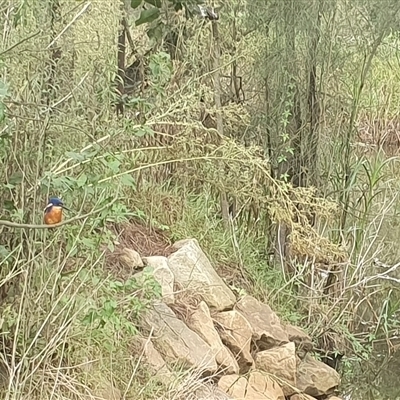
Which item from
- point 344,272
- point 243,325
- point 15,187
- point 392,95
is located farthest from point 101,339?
point 392,95

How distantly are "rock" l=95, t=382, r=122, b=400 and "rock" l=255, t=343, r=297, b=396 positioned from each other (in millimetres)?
880

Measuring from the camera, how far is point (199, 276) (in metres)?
3.65

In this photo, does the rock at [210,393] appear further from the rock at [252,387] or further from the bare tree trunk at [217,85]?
the bare tree trunk at [217,85]

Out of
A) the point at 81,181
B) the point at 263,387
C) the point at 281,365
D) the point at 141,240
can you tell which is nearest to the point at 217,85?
the point at 141,240

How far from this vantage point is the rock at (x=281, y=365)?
140 inches

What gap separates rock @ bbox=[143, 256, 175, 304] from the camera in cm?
341

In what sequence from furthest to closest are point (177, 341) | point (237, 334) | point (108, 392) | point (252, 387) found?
→ 1. point (237, 334)
2. point (252, 387)
3. point (177, 341)
4. point (108, 392)

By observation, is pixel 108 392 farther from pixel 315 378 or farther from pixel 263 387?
pixel 315 378

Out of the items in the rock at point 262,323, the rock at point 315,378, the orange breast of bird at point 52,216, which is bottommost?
the rock at point 315,378

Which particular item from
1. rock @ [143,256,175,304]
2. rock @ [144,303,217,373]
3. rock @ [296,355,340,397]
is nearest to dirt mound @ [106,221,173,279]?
rock @ [143,256,175,304]

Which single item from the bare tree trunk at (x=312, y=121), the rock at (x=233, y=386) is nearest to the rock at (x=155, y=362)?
the rock at (x=233, y=386)

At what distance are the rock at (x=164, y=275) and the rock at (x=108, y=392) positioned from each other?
0.61 metres

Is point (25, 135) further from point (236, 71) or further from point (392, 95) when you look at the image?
point (392, 95)

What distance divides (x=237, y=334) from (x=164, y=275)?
1.36 feet
